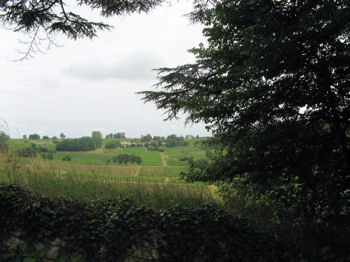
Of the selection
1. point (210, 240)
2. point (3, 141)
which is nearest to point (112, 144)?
point (3, 141)

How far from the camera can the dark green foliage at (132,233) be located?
10.7 ft

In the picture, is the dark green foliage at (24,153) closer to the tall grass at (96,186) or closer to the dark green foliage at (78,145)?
the tall grass at (96,186)

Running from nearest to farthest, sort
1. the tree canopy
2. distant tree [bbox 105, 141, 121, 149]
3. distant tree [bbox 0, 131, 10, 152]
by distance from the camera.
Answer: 1. the tree canopy
2. distant tree [bbox 0, 131, 10, 152]
3. distant tree [bbox 105, 141, 121, 149]

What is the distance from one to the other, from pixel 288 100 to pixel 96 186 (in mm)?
4799

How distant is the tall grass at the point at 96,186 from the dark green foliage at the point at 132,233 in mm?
733

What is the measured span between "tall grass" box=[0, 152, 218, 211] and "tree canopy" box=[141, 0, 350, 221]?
4.01 ft

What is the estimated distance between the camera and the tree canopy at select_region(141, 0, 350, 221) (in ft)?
10.1

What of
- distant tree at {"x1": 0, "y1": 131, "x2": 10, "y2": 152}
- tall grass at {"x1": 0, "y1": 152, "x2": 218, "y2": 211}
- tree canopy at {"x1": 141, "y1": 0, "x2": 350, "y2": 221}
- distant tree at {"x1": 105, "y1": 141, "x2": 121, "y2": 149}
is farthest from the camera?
distant tree at {"x1": 105, "y1": 141, "x2": 121, "y2": 149}

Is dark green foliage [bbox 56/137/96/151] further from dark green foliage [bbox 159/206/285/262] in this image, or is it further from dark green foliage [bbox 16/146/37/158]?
dark green foliage [bbox 159/206/285/262]

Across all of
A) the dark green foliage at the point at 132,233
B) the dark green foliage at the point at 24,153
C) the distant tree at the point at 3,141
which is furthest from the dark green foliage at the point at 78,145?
the dark green foliage at the point at 132,233

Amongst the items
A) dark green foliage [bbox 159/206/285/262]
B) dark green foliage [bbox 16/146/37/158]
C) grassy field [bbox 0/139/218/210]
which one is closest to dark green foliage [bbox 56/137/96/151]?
dark green foliage [bbox 16/146/37/158]

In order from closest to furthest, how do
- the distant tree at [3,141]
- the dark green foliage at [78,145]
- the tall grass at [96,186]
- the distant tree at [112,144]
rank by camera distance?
the tall grass at [96,186] → the distant tree at [3,141] → the dark green foliage at [78,145] → the distant tree at [112,144]

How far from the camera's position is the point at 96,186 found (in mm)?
A: 5457

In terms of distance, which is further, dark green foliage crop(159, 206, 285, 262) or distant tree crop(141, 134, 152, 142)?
distant tree crop(141, 134, 152, 142)
